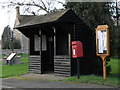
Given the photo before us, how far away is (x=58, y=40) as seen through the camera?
1453cm

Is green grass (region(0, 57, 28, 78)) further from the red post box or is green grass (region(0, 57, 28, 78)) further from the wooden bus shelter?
the red post box

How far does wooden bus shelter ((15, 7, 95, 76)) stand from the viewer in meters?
12.5

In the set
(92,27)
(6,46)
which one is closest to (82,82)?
(92,27)

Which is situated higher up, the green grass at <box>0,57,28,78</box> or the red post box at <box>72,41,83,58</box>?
the red post box at <box>72,41,83,58</box>

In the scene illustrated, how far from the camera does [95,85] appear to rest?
9656 millimetres

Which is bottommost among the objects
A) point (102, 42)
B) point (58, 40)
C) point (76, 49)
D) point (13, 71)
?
point (13, 71)

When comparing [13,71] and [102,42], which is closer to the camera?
[102,42]

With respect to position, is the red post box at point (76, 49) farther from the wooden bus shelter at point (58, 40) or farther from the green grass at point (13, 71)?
the green grass at point (13, 71)

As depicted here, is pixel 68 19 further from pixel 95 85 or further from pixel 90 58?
pixel 95 85

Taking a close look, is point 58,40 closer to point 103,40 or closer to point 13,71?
point 103,40

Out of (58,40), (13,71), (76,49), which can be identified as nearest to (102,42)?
(76,49)

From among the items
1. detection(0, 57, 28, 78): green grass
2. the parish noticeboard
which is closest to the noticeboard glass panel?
the parish noticeboard

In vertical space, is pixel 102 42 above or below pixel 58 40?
below

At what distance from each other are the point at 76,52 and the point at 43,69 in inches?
160
